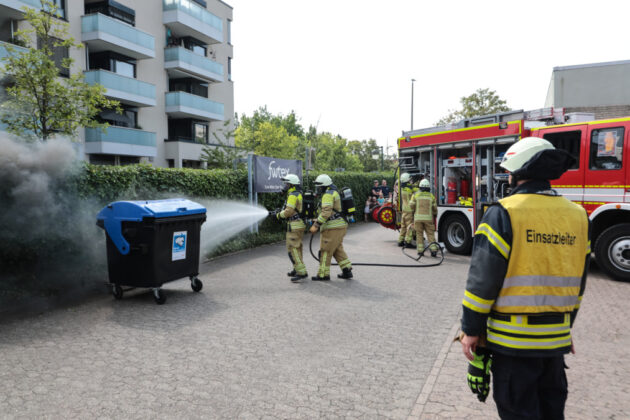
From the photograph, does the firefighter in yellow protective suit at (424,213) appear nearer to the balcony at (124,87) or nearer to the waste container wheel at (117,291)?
the waste container wheel at (117,291)

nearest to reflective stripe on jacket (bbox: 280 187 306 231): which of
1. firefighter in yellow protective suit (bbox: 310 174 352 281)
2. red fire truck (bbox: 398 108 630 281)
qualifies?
firefighter in yellow protective suit (bbox: 310 174 352 281)

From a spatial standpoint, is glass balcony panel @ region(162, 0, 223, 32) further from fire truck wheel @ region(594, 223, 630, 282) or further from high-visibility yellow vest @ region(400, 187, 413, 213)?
fire truck wheel @ region(594, 223, 630, 282)

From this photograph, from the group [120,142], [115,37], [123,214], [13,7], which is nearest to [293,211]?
[123,214]

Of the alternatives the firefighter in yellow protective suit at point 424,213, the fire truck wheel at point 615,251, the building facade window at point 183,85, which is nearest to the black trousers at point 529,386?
the fire truck wheel at point 615,251

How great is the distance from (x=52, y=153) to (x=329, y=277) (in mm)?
4729

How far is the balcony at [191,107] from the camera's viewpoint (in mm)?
27484

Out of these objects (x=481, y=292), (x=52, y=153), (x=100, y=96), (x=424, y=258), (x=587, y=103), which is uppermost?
(x=587, y=103)

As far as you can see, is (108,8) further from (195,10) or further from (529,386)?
(529,386)

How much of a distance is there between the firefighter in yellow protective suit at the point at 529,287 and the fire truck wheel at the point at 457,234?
8392mm

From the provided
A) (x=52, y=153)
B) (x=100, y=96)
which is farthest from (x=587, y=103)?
(x=52, y=153)

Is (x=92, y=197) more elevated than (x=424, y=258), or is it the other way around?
(x=92, y=197)

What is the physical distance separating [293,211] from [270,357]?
3.77 m

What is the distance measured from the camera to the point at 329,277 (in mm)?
8078

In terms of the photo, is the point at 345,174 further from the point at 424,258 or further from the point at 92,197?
the point at 92,197
